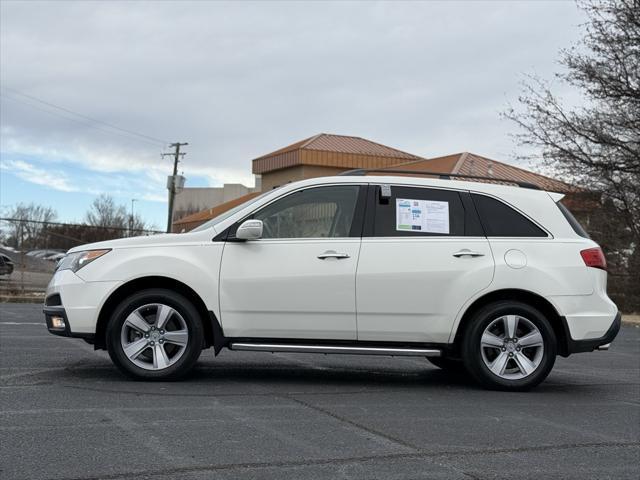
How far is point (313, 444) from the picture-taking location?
4.72 m

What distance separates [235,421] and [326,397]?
4.05 ft

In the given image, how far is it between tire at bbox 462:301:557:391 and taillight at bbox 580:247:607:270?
26.1 inches

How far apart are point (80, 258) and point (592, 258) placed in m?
4.46

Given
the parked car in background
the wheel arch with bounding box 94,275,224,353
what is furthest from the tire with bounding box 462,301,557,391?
the parked car in background

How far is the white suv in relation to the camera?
6.71 m

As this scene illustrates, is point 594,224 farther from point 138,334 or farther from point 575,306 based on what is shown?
point 138,334

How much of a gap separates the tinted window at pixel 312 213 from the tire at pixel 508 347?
4.64 ft

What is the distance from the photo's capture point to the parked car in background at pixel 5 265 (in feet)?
66.2

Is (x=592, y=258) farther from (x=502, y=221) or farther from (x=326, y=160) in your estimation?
(x=326, y=160)

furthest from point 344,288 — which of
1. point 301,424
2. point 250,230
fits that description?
point 301,424

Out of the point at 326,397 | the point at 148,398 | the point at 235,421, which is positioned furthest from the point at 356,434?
the point at 148,398

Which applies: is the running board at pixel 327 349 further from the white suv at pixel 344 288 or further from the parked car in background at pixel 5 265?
the parked car in background at pixel 5 265

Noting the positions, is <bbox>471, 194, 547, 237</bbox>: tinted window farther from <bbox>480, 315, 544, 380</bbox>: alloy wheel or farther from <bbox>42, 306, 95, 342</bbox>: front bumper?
<bbox>42, 306, 95, 342</bbox>: front bumper

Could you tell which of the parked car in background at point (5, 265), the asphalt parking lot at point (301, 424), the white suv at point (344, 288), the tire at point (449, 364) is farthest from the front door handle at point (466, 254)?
the parked car in background at point (5, 265)
